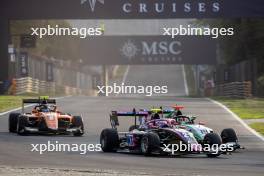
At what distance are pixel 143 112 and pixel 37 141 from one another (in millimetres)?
3055

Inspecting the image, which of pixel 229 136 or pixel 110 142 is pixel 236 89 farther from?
pixel 110 142

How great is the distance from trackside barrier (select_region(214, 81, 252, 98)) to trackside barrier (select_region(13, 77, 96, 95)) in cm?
1040

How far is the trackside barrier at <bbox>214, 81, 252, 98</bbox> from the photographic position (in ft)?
151

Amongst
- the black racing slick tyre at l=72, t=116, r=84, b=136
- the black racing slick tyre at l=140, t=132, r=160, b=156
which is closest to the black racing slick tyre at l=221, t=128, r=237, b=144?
the black racing slick tyre at l=140, t=132, r=160, b=156

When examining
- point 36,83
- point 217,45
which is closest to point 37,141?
point 36,83

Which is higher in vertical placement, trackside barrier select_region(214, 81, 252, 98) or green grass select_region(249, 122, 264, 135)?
trackside barrier select_region(214, 81, 252, 98)

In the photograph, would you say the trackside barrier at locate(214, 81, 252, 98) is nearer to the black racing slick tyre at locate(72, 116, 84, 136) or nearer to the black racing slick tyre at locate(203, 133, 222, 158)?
the black racing slick tyre at locate(72, 116, 84, 136)

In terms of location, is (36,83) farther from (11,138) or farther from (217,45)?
(11,138)

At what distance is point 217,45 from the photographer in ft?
208

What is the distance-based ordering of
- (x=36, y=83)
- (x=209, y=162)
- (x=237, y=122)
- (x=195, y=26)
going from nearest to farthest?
1. (x=209, y=162)
2. (x=237, y=122)
3. (x=36, y=83)
4. (x=195, y=26)

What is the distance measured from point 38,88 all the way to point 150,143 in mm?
34572

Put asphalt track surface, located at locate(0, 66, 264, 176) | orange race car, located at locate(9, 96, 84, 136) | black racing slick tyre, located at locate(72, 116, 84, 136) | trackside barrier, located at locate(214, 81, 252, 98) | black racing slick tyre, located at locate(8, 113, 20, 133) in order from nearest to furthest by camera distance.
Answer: asphalt track surface, located at locate(0, 66, 264, 176), orange race car, located at locate(9, 96, 84, 136), black racing slick tyre, located at locate(72, 116, 84, 136), black racing slick tyre, located at locate(8, 113, 20, 133), trackside barrier, located at locate(214, 81, 252, 98)

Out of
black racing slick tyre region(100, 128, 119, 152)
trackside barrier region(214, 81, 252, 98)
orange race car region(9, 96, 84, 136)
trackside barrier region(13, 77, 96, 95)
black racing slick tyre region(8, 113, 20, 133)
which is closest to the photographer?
black racing slick tyre region(100, 128, 119, 152)

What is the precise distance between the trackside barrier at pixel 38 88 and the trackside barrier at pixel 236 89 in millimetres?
10401
